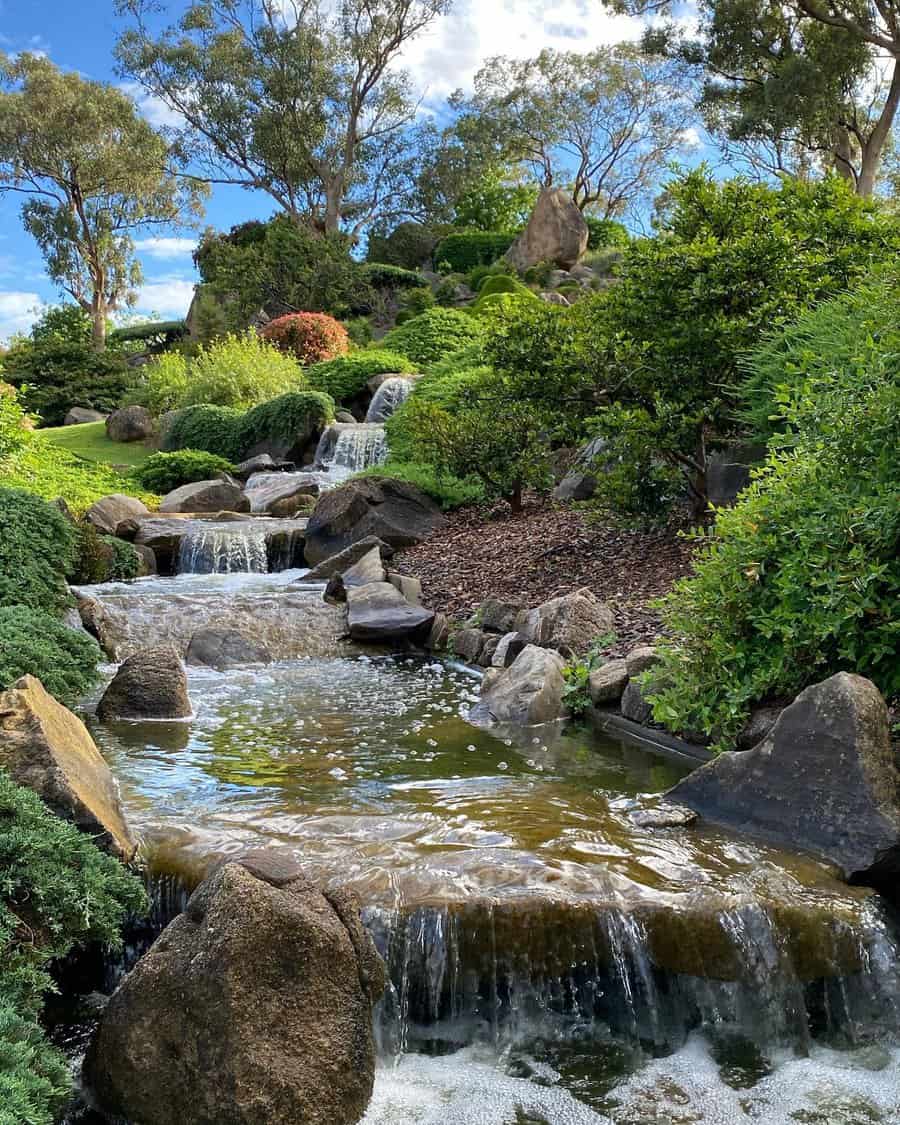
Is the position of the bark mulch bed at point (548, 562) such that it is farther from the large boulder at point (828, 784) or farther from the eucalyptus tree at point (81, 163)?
the eucalyptus tree at point (81, 163)

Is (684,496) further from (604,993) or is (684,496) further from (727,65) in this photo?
(727,65)

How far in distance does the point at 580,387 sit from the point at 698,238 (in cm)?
176

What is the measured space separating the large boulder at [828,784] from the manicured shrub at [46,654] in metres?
3.84

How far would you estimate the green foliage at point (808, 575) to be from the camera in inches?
182

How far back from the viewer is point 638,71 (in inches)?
1684

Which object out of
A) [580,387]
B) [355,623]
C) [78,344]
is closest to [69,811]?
[355,623]

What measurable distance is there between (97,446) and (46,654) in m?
17.5

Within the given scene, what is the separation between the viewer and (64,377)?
28.3m

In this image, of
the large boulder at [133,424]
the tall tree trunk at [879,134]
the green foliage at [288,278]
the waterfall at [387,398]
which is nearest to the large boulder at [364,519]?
the waterfall at [387,398]

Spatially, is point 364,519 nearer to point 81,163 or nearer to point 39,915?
point 39,915

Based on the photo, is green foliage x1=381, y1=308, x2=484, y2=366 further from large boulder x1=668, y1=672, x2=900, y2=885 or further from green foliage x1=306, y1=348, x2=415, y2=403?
large boulder x1=668, y1=672, x2=900, y2=885

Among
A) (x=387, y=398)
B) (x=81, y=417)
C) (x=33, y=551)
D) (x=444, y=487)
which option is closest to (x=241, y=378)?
(x=387, y=398)

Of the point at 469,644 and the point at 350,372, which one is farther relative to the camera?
the point at 350,372

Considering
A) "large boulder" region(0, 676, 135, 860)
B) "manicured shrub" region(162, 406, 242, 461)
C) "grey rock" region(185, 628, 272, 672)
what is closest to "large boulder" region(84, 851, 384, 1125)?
"large boulder" region(0, 676, 135, 860)
